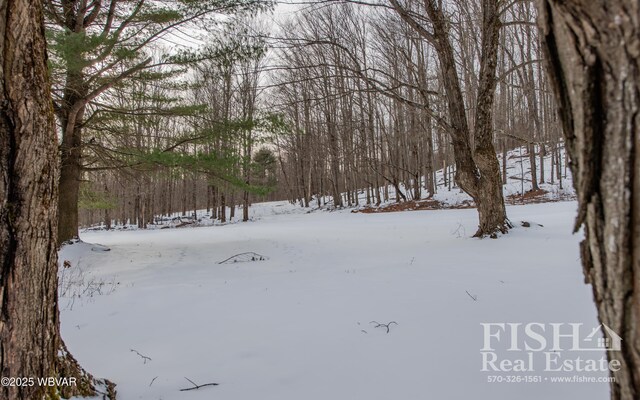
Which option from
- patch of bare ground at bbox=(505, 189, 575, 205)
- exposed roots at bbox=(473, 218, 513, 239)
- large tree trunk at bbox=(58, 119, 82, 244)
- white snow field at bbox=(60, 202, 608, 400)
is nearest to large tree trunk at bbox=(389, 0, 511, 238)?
exposed roots at bbox=(473, 218, 513, 239)

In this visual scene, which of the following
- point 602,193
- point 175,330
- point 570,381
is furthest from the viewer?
point 175,330

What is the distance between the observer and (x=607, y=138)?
2.14ft

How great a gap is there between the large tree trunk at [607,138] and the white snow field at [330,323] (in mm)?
1212

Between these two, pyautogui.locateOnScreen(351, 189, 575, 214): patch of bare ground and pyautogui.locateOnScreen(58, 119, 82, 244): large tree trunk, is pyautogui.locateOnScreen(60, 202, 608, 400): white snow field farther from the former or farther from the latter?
pyautogui.locateOnScreen(351, 189, 575, 214): patch of bare ground

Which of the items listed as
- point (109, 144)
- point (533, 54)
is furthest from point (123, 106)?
point (533, 54)

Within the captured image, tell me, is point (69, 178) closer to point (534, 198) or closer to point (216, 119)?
point (216, 119)

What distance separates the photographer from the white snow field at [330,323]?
5.96ft

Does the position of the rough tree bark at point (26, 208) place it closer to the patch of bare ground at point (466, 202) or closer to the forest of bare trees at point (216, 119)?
the forest of bare trees at point (216, 119)

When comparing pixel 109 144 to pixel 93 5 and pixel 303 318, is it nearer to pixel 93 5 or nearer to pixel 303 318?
pixel 93 5

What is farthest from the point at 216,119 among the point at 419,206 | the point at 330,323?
the point at 419,206

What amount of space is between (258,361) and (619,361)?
1.83 m

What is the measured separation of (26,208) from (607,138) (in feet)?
6.12

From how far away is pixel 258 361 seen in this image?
2105 mm

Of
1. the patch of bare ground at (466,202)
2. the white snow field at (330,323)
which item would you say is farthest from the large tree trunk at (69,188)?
the patch of bare ground at (466,202)
